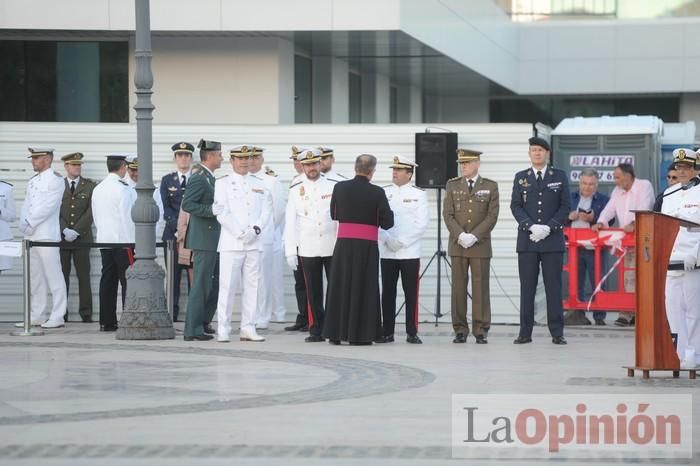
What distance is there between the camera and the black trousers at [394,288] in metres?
15.5

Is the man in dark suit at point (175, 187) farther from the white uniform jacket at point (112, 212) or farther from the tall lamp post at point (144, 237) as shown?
the tall lamp post at point (144, 237)

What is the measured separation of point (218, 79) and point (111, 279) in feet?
23.6

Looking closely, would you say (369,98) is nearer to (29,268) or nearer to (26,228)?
(26,228)

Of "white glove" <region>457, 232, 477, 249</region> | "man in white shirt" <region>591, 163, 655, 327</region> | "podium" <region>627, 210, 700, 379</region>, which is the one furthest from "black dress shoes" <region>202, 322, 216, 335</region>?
"podium" <region>627, 210, 700, 379</region>

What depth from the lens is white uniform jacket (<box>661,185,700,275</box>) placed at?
1196cm

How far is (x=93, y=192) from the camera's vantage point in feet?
56.6

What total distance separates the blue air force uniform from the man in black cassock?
1.47 meters

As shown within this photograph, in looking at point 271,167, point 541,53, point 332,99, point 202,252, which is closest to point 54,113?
point 332,99

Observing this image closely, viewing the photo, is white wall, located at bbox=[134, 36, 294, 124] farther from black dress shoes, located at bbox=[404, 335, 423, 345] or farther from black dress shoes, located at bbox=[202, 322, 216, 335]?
black dress shoes, located at bbox=[404, 335, 423, 345]

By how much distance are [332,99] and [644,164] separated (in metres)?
8.82

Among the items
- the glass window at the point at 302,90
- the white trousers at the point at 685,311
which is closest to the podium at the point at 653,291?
the white trousers at the point at 685,311

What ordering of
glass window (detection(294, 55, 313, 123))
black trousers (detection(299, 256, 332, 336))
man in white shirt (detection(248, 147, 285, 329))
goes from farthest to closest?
glass window (detection(294, 55, 313, 123)), man in white shirt (detection(248, 147, 285, 329)), black trousers (detection(299, 256, 332, 336))

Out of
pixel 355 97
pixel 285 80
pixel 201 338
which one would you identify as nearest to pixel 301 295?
pixel 201 338

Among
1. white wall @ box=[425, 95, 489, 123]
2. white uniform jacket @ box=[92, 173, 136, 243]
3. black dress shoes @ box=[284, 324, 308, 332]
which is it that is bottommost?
black dress shoes @ box=[284, 324, 308, 332]
